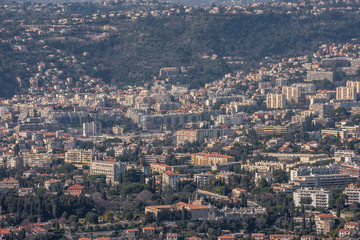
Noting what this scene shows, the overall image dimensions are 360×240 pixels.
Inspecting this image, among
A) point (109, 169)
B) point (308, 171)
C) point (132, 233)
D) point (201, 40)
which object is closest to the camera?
point (132, 233)

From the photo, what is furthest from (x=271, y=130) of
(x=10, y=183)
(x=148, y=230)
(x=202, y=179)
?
(x=148, y=230)

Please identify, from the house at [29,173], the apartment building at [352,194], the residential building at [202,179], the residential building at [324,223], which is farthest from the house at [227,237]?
the house at [29,173]

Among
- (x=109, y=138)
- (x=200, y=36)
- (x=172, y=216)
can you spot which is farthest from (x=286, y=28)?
(x=172, y=216)

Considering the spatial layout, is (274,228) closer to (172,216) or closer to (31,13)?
(172,216)

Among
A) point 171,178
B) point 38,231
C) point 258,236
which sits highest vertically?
point 171,178

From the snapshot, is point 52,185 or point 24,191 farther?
point 52,185

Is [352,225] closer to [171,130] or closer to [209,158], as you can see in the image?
[209,158]

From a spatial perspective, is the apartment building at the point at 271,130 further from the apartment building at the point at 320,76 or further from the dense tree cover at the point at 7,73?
the dense tree cover at the point at 7,73
